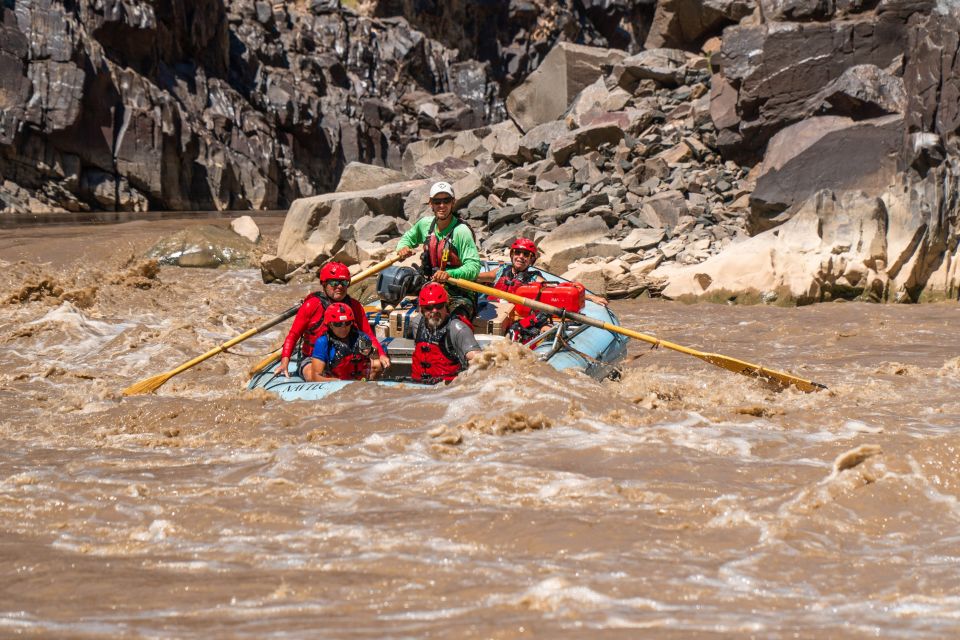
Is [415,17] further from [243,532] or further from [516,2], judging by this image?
[243,532]

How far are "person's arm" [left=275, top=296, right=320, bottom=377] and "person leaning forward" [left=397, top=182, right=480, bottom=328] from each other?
920 mm

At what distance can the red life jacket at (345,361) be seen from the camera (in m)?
6.43

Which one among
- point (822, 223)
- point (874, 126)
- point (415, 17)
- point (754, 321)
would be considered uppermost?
point (415, 17)

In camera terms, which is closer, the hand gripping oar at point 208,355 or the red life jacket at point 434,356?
the red life jacket at point 434,356

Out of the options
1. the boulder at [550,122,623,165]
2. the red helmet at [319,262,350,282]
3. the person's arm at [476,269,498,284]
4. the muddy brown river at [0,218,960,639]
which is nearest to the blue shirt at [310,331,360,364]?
the red helmet at [319,262,350,282]

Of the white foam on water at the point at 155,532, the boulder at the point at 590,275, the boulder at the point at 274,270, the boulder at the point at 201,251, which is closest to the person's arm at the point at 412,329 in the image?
the white foam on water at the point at 155,532

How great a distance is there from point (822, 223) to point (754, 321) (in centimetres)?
197

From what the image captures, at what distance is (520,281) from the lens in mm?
7809

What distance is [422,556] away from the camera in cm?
331

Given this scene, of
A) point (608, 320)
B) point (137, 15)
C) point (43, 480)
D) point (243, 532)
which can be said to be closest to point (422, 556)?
point (243, 532)

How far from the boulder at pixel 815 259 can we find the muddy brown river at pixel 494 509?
11.9 feet

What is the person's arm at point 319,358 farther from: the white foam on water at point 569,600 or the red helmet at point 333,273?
the white foam on water at point 569,600

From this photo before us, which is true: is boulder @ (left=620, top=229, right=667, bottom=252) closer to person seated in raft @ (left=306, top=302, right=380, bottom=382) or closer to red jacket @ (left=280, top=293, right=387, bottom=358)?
red jacket @ (left=280, top=293, right=387, bottom=358)

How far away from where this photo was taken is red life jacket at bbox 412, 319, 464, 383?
20.5ft
